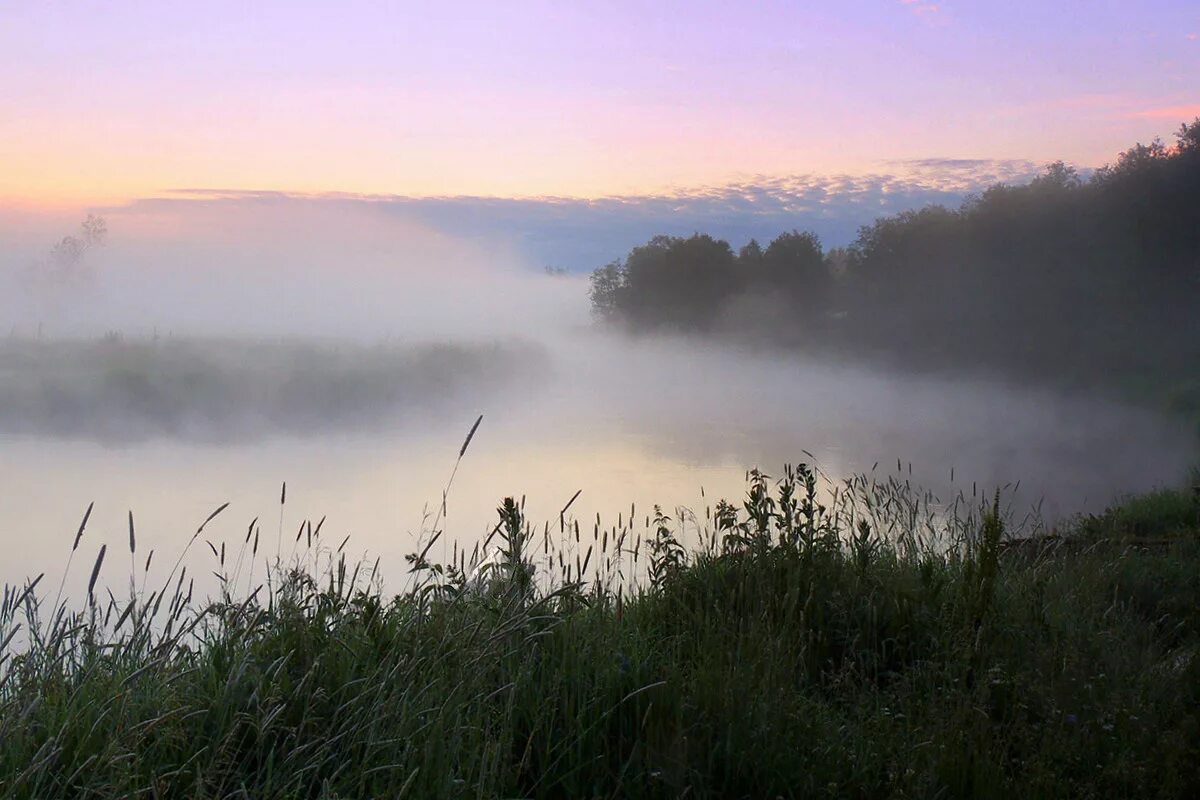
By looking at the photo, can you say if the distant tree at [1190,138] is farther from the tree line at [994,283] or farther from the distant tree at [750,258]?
the distant tree at [750,258]

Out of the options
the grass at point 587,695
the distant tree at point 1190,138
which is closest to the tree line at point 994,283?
the distant tree at point 1190,138

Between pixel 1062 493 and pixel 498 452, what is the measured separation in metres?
13.8

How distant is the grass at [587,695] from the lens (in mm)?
2523

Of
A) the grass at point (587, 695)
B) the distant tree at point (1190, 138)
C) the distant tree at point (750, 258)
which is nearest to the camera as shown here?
the grass at point (587, 695)

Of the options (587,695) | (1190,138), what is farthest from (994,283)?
(587,695)

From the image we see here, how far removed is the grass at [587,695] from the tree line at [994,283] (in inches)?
1165

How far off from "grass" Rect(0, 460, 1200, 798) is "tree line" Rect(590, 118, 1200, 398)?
29595mm

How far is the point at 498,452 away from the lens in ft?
81.9

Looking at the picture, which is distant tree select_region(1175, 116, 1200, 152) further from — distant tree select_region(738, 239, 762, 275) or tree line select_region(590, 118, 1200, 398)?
distant tree select_region(738, 239, 762, 275)

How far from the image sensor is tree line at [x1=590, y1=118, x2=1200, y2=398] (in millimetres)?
32625

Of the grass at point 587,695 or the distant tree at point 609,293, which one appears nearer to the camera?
the grass at point 587,695

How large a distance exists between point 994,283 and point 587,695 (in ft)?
132

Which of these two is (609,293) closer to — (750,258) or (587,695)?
(750,258)

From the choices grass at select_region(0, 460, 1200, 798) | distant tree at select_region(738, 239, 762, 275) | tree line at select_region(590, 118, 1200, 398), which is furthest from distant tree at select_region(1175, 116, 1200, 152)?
grass at select_region(0, 460, 1200, 798)
